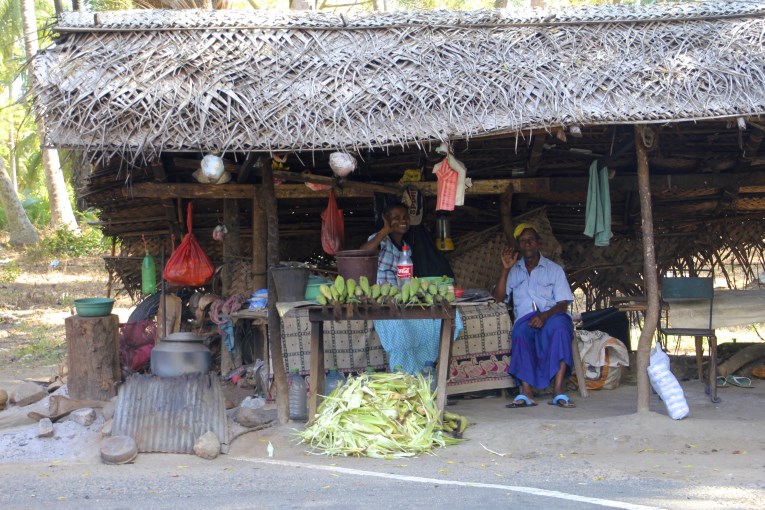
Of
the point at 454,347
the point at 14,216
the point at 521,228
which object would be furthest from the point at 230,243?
the point at 14,216

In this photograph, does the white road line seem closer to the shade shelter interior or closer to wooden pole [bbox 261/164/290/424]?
wooden pole [bbox 261/164/290/424]

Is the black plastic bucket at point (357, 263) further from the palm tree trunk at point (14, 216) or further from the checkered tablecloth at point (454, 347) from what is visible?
the palm tree trunk at point (14, 216)

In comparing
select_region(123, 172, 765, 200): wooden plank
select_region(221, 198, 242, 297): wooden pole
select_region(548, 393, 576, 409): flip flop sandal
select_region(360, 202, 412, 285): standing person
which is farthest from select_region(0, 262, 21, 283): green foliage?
select_region(548, 393, 576, 409): flip flop sandal

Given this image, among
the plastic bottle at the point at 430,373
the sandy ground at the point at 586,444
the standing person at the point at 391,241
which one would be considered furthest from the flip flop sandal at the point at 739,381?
the standing person at the point at 391,241

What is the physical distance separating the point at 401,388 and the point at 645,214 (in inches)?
89.3

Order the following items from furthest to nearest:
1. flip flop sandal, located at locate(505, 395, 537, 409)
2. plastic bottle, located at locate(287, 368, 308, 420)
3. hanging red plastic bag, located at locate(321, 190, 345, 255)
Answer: hanging red plastic bag, located at locate(321, 190, 345, 255) → flip flop sandal, located at locate(505, 395, 537, 409) → plastic bottle, located at locate(287, 368, 308, 420)

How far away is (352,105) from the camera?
550cm

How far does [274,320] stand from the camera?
5930 millimetres

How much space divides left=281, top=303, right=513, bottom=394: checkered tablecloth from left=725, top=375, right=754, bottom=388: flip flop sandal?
2.14 m

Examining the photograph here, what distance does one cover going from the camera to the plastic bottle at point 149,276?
291 inches

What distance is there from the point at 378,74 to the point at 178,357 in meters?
2.69

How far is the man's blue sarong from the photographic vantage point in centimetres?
637

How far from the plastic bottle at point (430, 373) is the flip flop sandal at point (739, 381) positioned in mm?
2915

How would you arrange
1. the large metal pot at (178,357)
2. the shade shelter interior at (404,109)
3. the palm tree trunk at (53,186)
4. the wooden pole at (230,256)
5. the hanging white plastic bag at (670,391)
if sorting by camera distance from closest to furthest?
1. the shade shelter interior at (404,109)
2. the hanging white plastic bag at (670,391)
3. the large metal pot at (178,357)
4. the wooden pole at (230,256)
5. the palm tree trunk at (53,186)
